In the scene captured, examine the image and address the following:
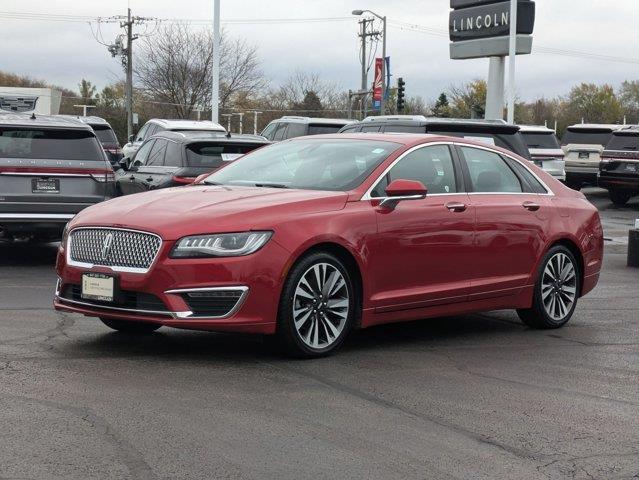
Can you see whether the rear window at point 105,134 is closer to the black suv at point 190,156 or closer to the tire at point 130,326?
the black suv at point 190,156

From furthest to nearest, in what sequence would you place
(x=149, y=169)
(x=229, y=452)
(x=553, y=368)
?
(x=149, y=169), (x=553, y=368), (x=229, y=452)

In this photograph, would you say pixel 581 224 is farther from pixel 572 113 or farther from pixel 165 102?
pixel 572 113

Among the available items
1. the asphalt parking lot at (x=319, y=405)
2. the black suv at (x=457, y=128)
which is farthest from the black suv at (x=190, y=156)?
the asphalt parking lot at (x=319, y=405)

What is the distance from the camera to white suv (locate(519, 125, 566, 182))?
25250mm

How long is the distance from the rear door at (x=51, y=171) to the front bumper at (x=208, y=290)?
18.4ft

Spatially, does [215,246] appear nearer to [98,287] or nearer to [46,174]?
[98,287]

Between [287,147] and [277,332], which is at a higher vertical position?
[287,147]

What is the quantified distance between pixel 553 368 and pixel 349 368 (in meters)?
1.43

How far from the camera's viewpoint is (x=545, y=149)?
2539cm

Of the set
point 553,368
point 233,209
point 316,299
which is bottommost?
point 553,368

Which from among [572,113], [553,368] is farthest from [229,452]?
[572,113]

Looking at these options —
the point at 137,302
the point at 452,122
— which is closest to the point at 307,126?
the point at 452,122

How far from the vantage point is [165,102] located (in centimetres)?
6172

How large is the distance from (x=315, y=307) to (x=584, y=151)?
78.1 feet
